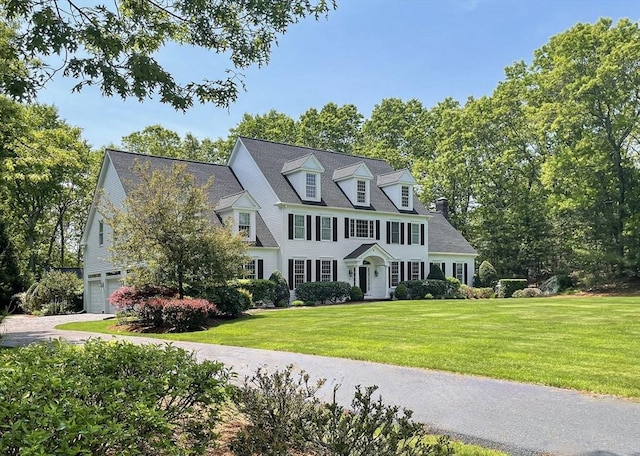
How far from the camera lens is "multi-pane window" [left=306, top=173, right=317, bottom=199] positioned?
102ft

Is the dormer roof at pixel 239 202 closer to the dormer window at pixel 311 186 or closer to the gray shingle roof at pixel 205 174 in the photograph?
the gray shingle roof at pixel 205 174

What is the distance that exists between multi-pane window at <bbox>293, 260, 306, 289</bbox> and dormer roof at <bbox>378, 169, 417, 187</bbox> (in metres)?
9.38

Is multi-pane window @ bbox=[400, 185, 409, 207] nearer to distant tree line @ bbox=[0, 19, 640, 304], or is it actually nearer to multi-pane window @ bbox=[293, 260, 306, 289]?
multi-pane window @ bbox=[293, 260, 306, 289]

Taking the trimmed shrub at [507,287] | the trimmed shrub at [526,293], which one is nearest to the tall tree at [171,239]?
the trimmed shrub at [526,293]

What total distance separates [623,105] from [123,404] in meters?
39.9

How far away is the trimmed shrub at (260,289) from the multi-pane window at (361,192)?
9296mm

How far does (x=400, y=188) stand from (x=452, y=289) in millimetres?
7402

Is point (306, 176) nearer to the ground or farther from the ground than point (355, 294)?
farther from the ground

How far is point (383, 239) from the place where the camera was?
34.0 meters

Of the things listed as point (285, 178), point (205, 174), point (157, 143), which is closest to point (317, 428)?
point (285, 178)

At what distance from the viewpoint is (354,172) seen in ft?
108

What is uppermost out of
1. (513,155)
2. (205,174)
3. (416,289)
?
(513,155)

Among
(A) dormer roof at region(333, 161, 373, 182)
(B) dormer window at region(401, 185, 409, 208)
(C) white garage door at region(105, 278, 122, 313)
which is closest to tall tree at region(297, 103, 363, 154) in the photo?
(B) dormer window at region(401, 185, 409, 208)

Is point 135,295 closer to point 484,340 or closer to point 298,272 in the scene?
point 484,340
